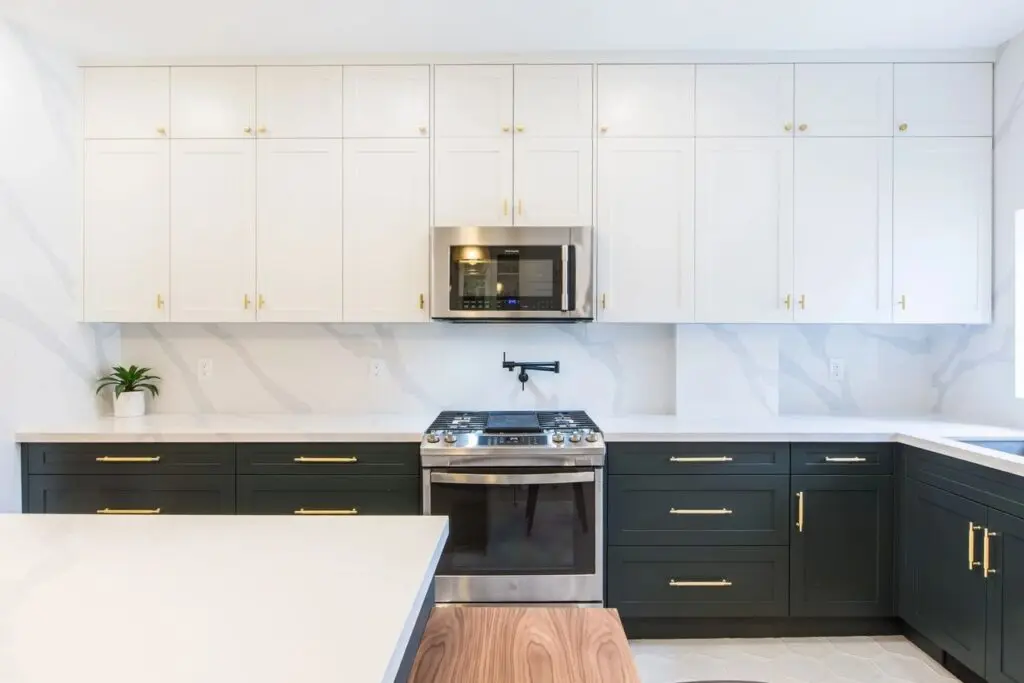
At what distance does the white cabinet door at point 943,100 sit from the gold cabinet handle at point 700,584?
2.16 metres

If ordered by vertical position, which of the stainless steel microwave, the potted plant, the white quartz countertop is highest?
the stainless steel microwave

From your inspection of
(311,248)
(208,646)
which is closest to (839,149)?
(311,248)

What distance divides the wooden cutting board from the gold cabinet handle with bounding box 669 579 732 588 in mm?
1369

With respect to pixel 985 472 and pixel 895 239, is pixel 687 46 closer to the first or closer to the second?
pixel 895 239

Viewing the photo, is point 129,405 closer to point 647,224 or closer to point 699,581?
point 647,224

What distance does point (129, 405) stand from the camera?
305 centimetres

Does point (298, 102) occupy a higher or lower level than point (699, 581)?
higher

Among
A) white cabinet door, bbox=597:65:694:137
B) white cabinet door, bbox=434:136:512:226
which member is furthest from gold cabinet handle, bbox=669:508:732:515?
white cabinet door, bbox=597:65:694:137

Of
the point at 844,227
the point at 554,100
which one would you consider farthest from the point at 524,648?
the point at 844,227

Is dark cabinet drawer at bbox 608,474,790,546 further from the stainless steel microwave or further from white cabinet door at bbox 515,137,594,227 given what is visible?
white cabinet door at bbox 515,137,594,227

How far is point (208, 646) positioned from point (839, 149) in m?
3.08

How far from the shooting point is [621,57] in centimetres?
286

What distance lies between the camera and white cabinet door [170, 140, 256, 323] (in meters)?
2.91

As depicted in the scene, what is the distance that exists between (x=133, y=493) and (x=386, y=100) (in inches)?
80.6
